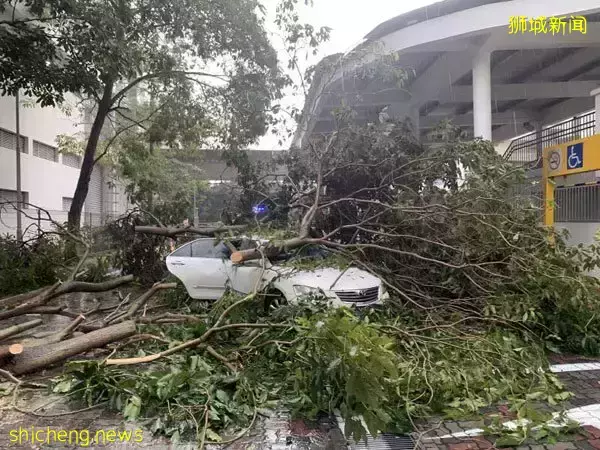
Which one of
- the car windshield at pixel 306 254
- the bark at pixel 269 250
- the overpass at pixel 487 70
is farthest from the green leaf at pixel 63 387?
the overpass at pixel 487 70

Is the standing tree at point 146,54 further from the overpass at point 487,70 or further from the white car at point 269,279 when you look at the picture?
the white car at point 269,279

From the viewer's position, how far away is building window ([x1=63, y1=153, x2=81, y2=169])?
23891 millimetres

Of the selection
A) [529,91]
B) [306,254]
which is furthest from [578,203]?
[529,91]

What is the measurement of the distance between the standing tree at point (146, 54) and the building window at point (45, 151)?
6438 millimetres

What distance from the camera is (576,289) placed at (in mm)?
5641

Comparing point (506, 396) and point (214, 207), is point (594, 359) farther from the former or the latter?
point (214, 207)

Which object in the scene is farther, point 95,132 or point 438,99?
point 438,99

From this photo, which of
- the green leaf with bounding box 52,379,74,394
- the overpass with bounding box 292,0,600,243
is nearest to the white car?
the green leaf with bounding box 52,379,74,394

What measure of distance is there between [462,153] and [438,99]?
11.3m

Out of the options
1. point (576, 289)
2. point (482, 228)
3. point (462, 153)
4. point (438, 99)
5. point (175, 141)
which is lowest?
point (576, 289)

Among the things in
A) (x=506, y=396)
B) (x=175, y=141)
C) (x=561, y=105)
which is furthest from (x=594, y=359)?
(x=561, y=105)

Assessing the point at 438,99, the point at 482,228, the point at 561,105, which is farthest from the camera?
the point at 561,105

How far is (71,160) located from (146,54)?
16.2m

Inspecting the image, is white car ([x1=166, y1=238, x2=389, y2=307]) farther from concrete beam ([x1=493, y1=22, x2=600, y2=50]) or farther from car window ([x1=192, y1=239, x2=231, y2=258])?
concrete beam ([x1=493, y1=22, x2=600, y2=50])
